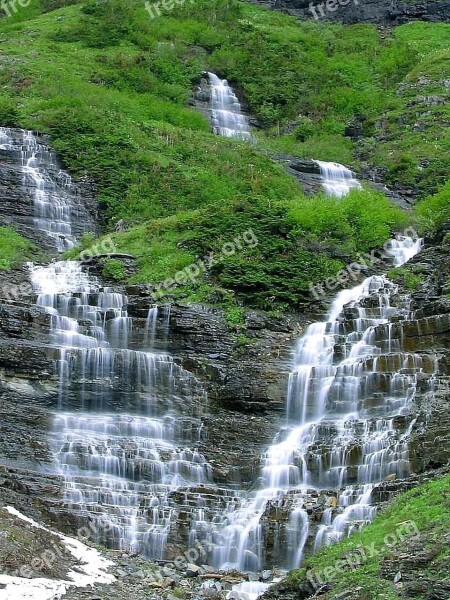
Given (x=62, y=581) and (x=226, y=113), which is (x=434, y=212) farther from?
(x=62, y=581)

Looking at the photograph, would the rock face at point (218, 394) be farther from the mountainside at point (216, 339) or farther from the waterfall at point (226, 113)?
the waterfall at point (226, 113)

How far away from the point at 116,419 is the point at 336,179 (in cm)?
1926

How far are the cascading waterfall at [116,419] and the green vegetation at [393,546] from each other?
4.50m

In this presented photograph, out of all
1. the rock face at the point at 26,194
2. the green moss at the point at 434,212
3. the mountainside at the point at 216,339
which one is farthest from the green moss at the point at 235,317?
the rock face at the point at 26,194

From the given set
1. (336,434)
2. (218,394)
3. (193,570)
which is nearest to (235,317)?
(218,394)

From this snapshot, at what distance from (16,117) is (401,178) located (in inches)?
642

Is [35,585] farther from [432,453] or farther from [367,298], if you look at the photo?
[367,298]

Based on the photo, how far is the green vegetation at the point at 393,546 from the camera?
13812 millimetres

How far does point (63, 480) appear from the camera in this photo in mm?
20047

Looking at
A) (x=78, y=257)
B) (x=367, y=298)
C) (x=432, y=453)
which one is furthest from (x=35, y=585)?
(x=78, y=257)

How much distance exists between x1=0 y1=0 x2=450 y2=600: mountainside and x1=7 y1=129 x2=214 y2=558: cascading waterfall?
5cm

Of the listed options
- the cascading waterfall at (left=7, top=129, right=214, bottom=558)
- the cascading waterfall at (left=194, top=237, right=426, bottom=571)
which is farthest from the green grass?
the cascading waterfall at (left=7, top=129, right=214, bottom=558)

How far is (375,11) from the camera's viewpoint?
58.1 meters

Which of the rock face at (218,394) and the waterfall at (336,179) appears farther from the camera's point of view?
the waterfall at (336,179)
